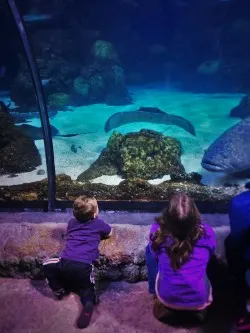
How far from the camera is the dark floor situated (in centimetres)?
238

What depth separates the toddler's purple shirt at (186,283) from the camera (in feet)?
7.43

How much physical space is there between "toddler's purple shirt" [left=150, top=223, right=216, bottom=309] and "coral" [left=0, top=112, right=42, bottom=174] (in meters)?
5.08

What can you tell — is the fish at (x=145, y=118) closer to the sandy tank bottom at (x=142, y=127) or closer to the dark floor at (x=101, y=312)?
the sandy tank bottom at (x=142, y=127)

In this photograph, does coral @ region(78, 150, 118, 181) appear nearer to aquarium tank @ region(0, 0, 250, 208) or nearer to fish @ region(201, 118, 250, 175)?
Result: aquarium tank @ region(0, 0, 250, 208)

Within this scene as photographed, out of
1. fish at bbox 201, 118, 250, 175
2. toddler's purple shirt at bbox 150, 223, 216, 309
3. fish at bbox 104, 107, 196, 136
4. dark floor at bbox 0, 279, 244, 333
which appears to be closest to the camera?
toddler's purple shirt at bbox 150, 223, 216, 309

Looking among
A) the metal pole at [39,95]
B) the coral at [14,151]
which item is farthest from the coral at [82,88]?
the metal pole at [39,95]

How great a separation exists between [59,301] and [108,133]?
813cm

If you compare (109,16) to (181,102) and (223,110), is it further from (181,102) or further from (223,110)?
(223,110)

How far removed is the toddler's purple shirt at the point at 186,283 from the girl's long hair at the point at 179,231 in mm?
54

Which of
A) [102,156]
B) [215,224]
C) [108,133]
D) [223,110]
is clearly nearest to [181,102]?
[223,110]

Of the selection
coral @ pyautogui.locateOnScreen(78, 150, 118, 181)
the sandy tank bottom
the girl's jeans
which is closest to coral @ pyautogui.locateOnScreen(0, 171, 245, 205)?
the girl's jeans

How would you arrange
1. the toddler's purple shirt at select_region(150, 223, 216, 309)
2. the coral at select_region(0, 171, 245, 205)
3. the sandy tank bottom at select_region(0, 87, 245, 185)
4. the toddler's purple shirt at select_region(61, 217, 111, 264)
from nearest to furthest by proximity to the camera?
the toddler's purple shirt at select_region(150, 223, 216, 309)
the toddler's purple shirt at select_region(61, 217, 111, 264)
the coral at select_region(0, 171, 245, 205)
the sandy tank bottom at select_region(0, 87, 245, 185)

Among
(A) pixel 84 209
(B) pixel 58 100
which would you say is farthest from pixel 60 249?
(B) pixel 58 100

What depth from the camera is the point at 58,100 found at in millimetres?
14930
